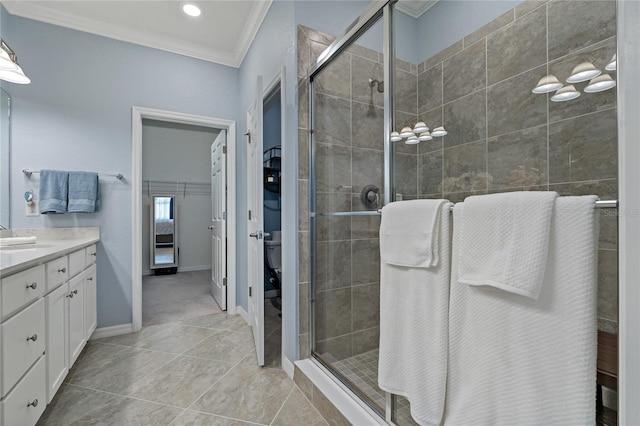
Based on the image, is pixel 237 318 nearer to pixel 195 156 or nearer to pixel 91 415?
pixel 91 415

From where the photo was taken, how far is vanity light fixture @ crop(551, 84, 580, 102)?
148 cm

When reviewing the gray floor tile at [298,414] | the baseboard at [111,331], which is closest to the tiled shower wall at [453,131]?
the gray floor tile at [298,414]

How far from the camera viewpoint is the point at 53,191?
2.27 m

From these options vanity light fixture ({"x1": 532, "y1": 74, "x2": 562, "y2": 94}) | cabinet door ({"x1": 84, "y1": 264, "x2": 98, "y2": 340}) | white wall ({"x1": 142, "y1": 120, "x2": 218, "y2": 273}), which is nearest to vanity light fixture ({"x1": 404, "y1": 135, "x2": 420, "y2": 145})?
vanity light fixture ({"x1": 532, "y1": 74, "x2": 562, "y2": 94})

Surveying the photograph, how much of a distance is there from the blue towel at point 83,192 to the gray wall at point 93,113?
109 millimetres

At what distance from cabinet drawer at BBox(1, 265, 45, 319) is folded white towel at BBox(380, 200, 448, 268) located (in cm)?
144

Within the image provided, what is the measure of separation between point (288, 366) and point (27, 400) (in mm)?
1281

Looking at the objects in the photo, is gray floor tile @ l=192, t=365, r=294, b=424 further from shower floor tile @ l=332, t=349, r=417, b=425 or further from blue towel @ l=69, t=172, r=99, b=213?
blue towel @ l=69, t=172, r=99, b=213

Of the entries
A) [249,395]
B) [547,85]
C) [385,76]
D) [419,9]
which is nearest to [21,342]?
[249,395]

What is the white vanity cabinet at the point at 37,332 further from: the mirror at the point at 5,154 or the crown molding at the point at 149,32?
the crown molding at the point at 149,32

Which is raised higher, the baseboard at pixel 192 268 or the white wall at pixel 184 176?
the white wall at pixel 184 176

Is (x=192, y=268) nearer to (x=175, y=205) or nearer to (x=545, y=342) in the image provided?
(x=175, y=205)

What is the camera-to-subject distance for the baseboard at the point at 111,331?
244cm

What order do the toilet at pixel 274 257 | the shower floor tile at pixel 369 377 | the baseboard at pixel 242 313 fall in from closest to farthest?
the shower floor tile at pixel 369 377 < the baseboard at pixel 242 313 < the toilet at pixel 274 257
